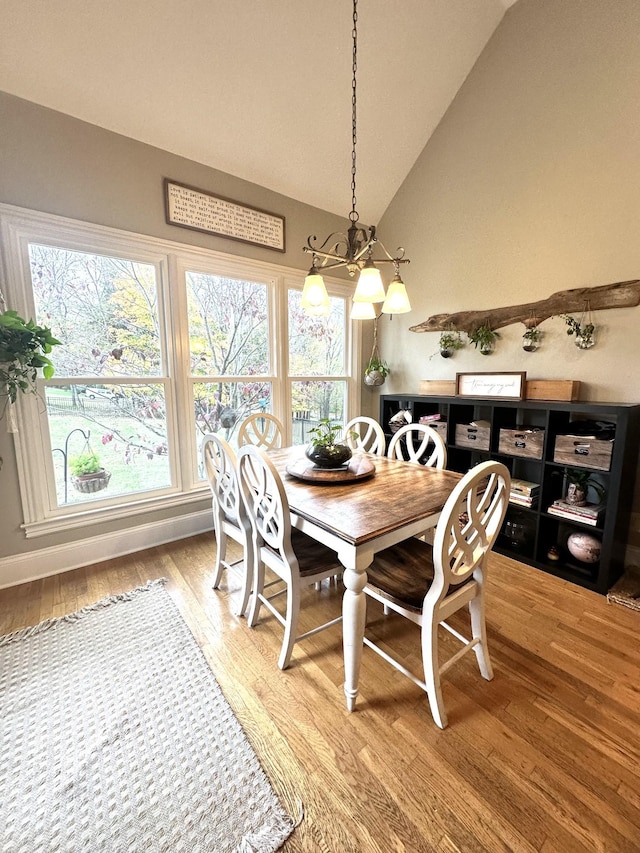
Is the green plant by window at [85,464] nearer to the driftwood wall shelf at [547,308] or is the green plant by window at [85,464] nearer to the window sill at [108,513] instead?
the window sill at [108,513]

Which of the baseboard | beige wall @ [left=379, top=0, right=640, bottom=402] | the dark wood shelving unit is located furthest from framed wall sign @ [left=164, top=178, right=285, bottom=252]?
the baseboard

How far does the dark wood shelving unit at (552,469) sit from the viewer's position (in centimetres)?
205

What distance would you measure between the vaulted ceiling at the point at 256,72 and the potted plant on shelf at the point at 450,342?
5.47ft

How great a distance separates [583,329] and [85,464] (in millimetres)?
3587

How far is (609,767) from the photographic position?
1195mm

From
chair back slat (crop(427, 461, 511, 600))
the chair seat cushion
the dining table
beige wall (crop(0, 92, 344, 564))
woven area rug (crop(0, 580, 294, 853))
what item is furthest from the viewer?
beige wall (crop(0, 92, 344, 564))

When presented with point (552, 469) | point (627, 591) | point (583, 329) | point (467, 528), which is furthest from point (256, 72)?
point (627, 591)

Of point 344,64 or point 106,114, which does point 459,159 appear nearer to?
point 344,64

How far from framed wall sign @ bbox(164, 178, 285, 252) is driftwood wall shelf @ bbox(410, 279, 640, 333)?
1.66 m

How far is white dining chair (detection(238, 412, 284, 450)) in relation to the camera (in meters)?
2.59

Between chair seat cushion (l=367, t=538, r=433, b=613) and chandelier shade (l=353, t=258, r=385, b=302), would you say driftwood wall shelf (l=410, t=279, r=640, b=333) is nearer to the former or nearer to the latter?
chandelier shade (l=353, t=258, r=385, b=302)

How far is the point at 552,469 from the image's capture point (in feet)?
7.83

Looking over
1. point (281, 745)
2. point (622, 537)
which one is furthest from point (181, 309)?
point (622, 537)

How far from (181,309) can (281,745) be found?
104 inches
